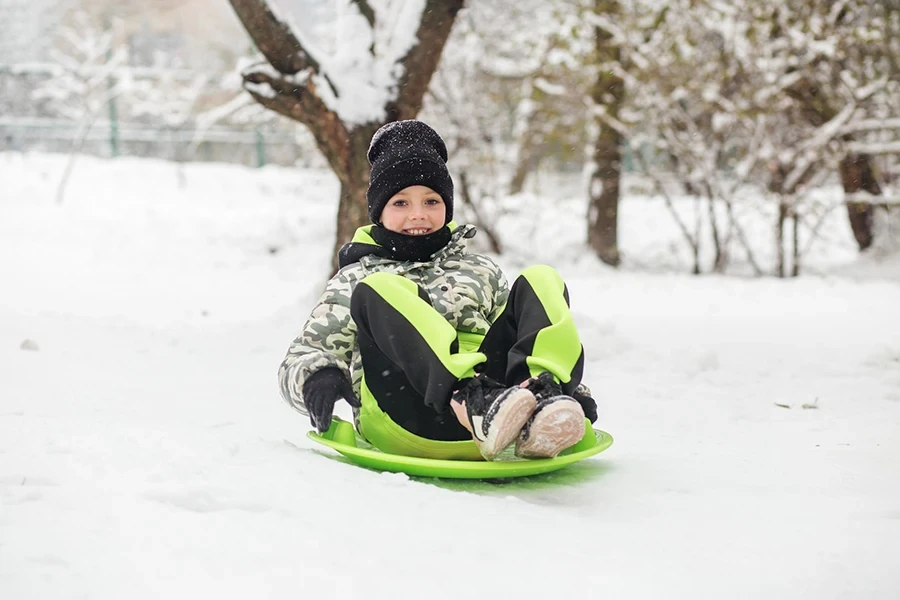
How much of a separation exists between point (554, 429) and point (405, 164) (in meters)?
1.00

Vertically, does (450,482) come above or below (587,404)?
below

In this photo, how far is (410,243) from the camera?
271 cm

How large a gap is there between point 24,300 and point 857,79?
714cm

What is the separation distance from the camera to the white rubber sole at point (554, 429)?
2.14 m

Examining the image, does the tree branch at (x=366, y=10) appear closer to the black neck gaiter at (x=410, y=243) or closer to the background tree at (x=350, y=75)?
the background tree at (x=350, y=75)

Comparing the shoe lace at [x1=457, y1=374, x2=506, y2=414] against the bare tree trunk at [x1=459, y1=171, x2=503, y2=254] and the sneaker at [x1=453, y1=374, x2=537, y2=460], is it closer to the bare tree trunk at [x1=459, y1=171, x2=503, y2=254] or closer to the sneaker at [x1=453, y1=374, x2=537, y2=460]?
the sneaker at [x1=453, y1=374, x2=537, y2=460]

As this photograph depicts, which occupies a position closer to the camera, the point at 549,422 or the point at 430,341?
the point at 549,422

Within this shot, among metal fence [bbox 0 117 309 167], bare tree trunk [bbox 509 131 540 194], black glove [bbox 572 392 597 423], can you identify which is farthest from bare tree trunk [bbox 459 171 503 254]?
black glove [bbox 572 392 597 423]

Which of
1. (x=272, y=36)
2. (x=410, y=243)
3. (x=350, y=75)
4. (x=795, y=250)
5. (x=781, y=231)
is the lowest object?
(x=795, y=250)

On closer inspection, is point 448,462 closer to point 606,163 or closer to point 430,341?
point 430,341

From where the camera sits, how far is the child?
7.27 ft

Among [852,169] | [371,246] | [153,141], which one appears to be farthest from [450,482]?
[153,141]

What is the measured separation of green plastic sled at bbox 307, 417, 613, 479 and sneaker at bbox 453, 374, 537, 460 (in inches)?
2.9

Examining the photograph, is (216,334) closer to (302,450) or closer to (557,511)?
(302,450)
